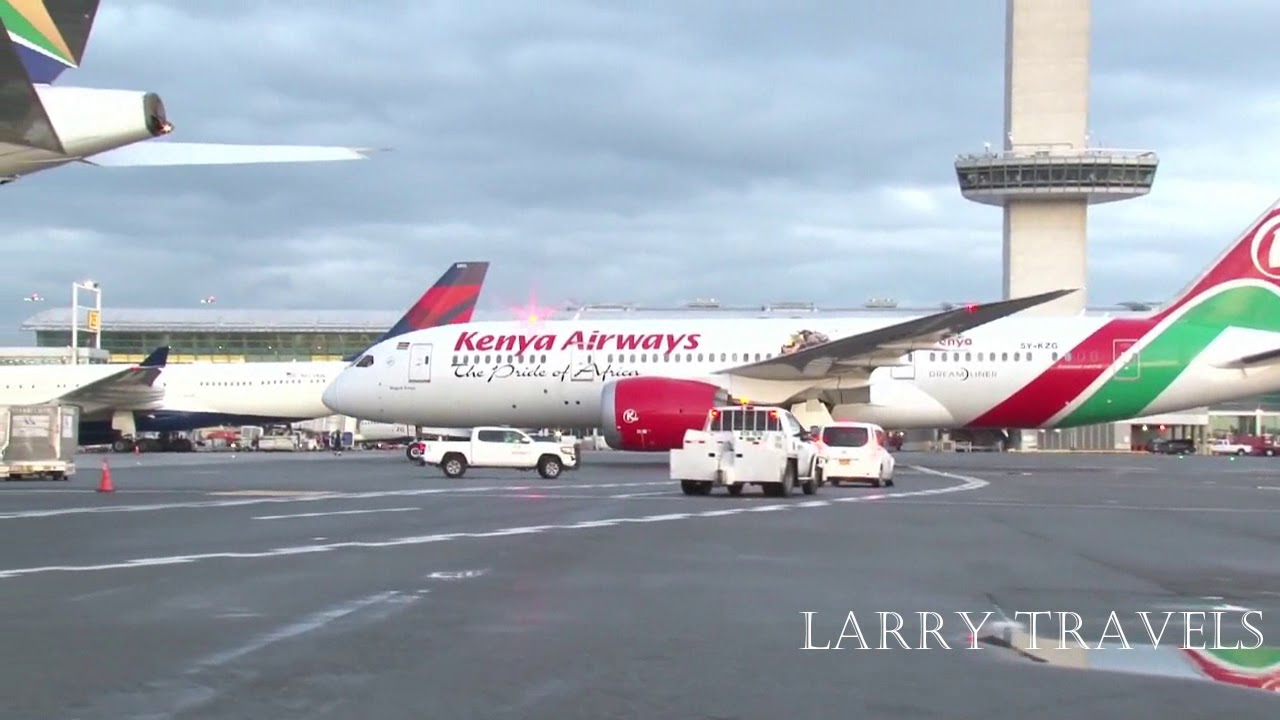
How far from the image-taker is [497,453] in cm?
3388

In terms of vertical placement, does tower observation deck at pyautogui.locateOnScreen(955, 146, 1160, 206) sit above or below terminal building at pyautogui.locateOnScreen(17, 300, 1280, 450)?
→ above

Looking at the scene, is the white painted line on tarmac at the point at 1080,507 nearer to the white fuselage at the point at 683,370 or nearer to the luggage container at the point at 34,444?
the white fuselage at the point at 683,370

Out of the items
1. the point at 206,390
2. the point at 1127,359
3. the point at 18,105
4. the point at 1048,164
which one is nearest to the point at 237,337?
the point at 206,390

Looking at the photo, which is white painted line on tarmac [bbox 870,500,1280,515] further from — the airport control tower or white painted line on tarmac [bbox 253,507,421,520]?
the airport control tower

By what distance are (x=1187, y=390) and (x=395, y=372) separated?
67.2ft

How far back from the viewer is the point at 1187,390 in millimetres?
36625

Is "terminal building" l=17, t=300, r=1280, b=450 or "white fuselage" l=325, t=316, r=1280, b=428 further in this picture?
"terminal building" l=17, t=300, r=1280, b=450

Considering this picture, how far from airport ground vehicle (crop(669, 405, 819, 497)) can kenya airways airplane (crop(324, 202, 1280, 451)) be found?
10.3 meters

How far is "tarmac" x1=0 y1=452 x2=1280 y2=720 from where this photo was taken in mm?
6922

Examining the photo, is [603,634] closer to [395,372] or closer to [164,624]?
[164,624]

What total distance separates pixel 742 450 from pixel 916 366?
14661mm

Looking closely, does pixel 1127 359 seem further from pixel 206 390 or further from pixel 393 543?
pixel 206 390
